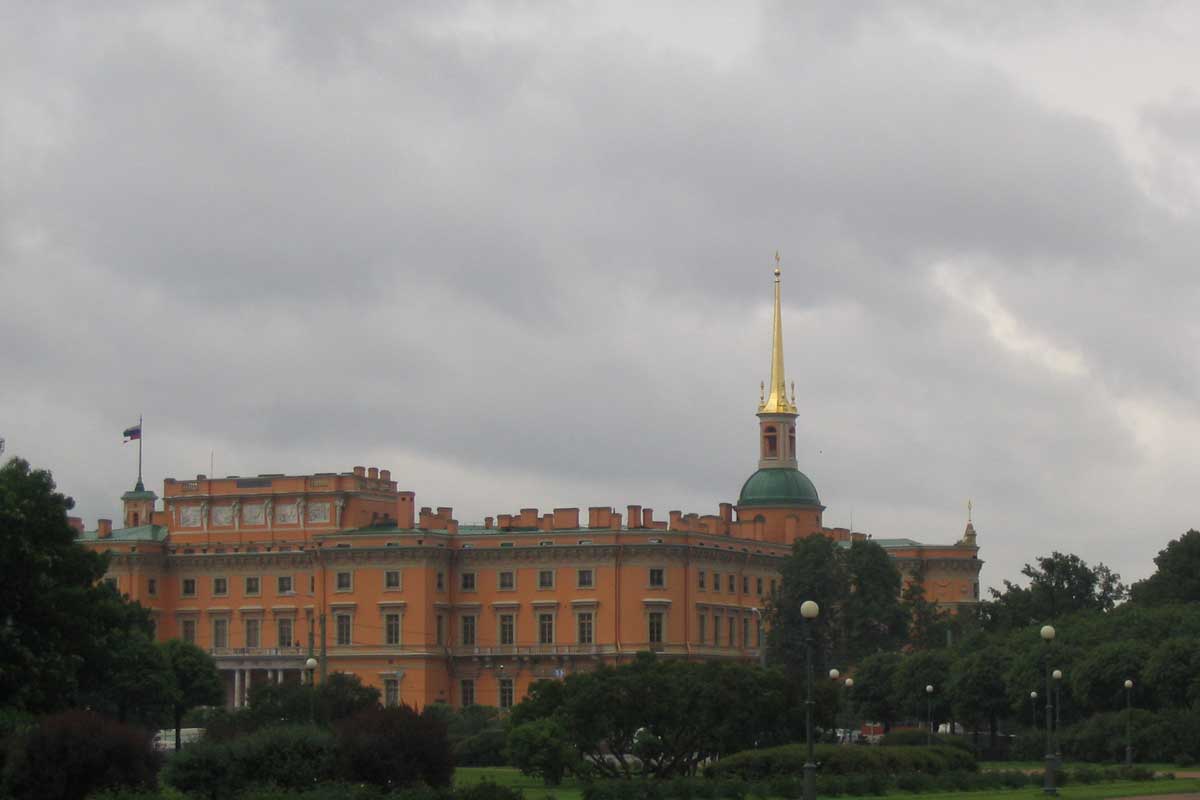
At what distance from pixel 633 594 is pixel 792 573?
7876 millimetres

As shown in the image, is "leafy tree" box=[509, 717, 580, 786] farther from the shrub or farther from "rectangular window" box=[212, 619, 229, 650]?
"rectangular window" box=[212, 619, 229, 650]

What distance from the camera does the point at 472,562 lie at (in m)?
109

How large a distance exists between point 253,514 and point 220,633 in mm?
6029

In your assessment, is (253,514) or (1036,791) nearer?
(1036,791)

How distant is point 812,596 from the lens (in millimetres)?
105375

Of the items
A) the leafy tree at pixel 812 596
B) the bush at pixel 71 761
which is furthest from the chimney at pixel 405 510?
the bush at pixel 71 761

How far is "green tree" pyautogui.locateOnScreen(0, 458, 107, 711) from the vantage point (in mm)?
54562

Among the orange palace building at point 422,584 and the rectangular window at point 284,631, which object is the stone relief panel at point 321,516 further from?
the rectangular window at point 284,631

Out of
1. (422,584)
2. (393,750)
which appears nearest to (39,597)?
(393,750)

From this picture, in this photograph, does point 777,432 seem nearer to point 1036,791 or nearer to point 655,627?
point 655,627

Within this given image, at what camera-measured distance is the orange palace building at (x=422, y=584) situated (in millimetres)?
105375

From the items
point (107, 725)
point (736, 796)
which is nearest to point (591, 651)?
point (736, 796)

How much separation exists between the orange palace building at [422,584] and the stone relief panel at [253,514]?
0.22 ft

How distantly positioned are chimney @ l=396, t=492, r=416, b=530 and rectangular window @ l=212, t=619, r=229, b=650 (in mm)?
9920
